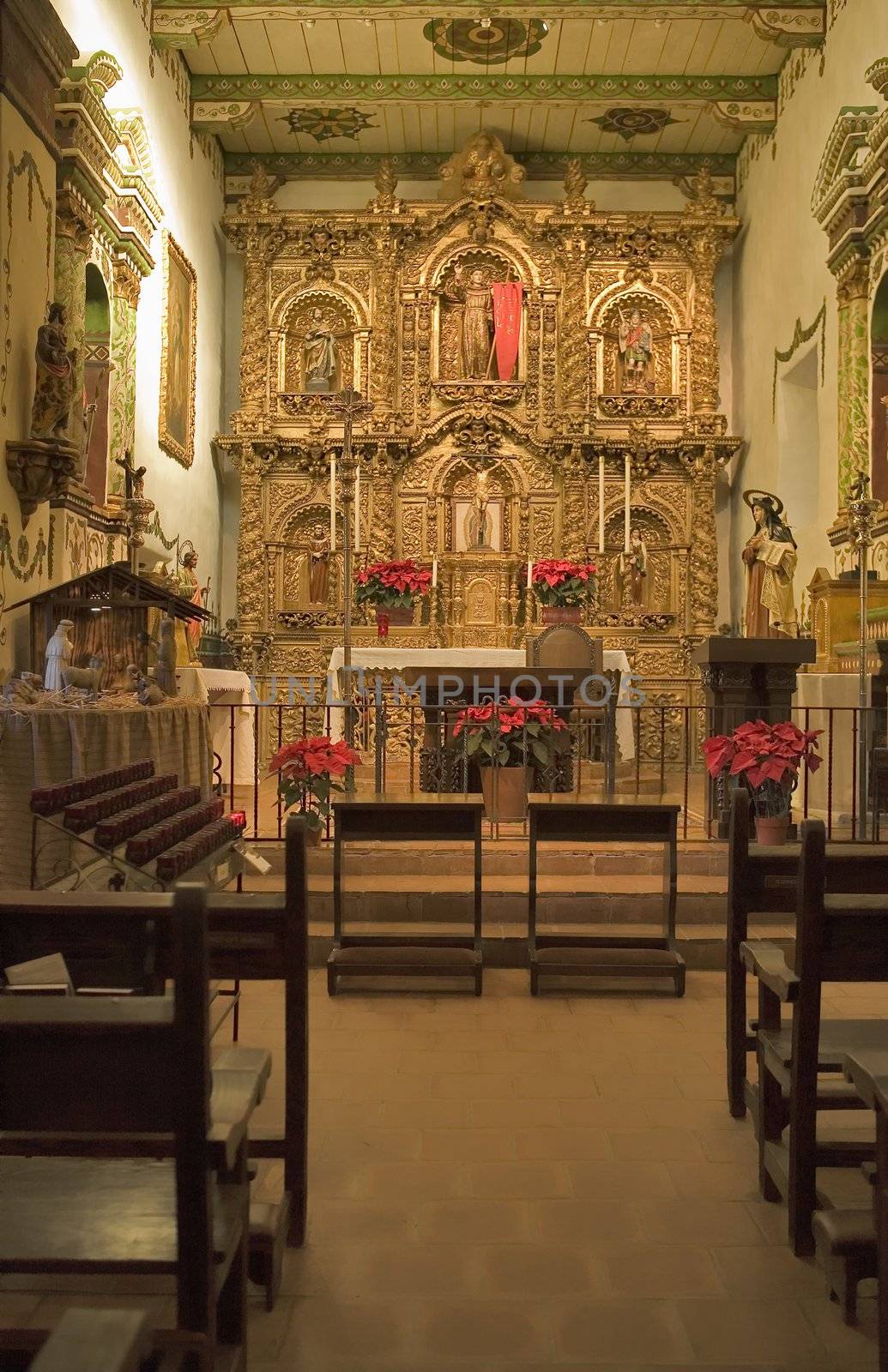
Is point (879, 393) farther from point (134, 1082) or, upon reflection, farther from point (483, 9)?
point (134, 1082)

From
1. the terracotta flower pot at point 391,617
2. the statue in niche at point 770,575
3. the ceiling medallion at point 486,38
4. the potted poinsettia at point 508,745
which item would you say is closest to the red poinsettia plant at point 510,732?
the potted poinsettia at point 508,745

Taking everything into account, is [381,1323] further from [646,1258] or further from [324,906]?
[324,906]

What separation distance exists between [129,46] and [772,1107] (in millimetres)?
10251

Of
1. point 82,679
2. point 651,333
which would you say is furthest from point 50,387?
point 651,333

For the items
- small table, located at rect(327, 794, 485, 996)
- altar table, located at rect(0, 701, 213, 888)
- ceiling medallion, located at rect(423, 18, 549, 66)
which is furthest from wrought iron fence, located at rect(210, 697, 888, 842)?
ceiling medallion, located at rect(423, 18, 549, 66)

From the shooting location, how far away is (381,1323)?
254cm

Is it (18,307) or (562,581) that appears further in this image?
(562,581)

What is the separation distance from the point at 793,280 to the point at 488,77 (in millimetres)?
4305

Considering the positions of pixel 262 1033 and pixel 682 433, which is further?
pixel 682 433

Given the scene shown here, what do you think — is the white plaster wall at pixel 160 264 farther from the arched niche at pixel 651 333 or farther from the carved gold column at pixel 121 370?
the arched niche at pixel 651 333

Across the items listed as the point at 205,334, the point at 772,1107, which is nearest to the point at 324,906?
the point at 772,1107

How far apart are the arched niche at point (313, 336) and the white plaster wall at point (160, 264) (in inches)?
32.8

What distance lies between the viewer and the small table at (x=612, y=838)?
5.39 m

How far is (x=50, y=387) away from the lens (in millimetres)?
6895
